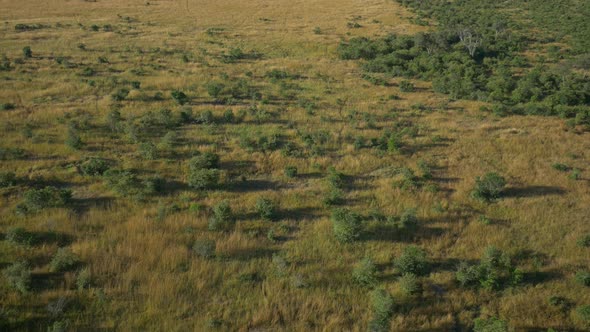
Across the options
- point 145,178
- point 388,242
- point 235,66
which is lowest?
point 388,242

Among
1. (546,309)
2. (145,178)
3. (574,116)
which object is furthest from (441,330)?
(574,116)

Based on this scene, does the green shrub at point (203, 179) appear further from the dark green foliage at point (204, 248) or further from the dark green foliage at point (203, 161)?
the dark green foliage at point (204, 248)

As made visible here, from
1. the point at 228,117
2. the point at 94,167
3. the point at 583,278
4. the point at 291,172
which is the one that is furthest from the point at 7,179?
the point at 583,278

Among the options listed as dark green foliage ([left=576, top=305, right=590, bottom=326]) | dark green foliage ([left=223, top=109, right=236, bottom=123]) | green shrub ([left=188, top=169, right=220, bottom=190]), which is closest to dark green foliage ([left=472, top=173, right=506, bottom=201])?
dark green foliage ([left=576, top=305, right=590, bottom=326])

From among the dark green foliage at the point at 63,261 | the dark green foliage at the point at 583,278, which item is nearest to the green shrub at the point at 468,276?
the dark green foliage at the point at 583,278

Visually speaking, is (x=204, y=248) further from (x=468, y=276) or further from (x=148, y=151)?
(x=148, y=151)

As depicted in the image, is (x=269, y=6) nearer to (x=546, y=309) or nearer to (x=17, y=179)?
(x=17, y=179)
